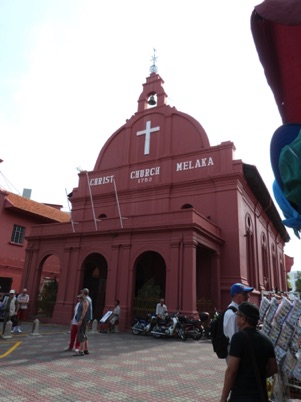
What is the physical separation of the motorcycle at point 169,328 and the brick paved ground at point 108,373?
2.07 metres

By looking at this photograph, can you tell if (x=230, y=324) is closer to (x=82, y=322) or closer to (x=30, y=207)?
(x=82, y=322)

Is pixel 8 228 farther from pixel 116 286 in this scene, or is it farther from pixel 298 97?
pixel 298 97

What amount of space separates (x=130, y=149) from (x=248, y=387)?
20549mm

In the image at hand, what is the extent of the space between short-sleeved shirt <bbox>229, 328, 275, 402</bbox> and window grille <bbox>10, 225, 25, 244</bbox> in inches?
933

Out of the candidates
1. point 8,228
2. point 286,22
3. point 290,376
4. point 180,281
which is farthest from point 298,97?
point 8,228

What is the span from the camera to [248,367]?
110 inches

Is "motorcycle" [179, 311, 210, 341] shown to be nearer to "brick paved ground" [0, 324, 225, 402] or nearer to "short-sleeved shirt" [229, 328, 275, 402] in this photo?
"brick paved ground" [0, 324, 225, 402]

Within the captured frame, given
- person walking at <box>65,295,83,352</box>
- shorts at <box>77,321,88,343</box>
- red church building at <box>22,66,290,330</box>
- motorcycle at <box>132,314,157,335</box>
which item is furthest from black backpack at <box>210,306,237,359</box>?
red church building at <box>22,66,290,330</box>

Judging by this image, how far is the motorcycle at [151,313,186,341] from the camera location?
41.7 feet

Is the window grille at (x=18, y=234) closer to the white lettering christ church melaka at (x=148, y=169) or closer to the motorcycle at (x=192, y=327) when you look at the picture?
the white lettering christ church melaka at (x=148, y=169)

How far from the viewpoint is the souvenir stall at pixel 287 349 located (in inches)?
172

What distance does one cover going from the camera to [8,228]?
23609 millimetres

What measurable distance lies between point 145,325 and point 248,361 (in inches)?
461

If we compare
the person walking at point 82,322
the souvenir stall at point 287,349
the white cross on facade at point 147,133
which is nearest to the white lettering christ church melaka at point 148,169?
the white cross on facade at point 147,133
